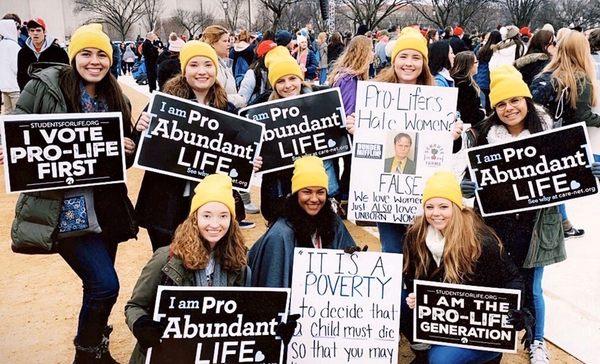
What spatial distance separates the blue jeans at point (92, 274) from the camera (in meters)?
3.31

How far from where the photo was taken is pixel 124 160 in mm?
3426

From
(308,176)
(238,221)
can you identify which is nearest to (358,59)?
(308,176)

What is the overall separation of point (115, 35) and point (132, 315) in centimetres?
5960

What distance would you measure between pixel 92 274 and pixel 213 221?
82 centimetres

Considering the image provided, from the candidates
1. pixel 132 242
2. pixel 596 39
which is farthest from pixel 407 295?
pixel 596 39

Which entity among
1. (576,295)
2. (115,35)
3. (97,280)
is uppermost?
(115,35)

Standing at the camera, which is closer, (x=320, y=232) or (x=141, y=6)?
(x=320, y=232)

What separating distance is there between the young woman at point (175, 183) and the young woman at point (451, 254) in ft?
4.64

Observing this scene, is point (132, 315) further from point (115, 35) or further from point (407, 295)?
point (115, 35)

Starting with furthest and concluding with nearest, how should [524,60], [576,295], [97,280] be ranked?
[524,60] → [576,295] → [97,280]

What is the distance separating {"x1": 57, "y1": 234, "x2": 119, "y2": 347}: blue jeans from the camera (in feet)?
10.9

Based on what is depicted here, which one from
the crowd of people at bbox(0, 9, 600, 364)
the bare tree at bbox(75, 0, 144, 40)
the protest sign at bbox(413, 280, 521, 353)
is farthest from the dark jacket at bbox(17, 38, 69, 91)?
the bare tree at bbox(75, 0, 144, 40)

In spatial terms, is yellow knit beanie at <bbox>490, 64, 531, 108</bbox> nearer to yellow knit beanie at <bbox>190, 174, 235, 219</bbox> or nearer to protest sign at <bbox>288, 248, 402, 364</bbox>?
protest sign at <bbox>288, 248, 402, 364</bbox>

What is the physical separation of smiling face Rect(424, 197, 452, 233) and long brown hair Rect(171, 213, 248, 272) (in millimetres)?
1110
